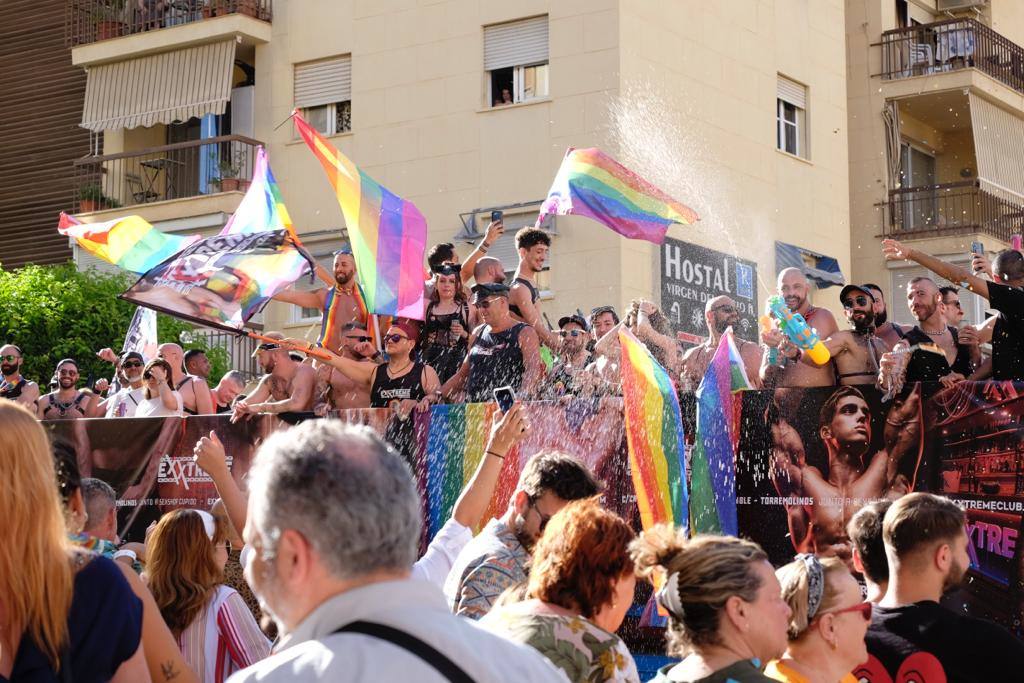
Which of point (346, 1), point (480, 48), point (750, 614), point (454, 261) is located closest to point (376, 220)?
point (454, 261)

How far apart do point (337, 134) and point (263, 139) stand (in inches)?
51.5

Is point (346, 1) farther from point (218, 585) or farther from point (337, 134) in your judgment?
point (218, 585)

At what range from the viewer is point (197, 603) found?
5.59 meters

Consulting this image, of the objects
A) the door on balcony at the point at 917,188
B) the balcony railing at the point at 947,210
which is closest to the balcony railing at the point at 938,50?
the door on balcony at the point at 917,188

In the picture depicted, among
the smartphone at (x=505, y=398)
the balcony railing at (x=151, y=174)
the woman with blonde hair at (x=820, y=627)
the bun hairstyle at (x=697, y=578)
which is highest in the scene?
the balcony railing at (x=151, y=174)

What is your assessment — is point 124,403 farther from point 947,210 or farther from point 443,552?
point 947,210

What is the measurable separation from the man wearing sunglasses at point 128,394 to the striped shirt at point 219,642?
7370 millimetres

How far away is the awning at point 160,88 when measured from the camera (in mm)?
23281

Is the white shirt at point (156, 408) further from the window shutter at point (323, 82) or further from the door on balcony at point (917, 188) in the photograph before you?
the door on balcony at point (917, 188)

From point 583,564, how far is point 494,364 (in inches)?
234

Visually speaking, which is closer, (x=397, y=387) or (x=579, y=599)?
(x=579, y=599)

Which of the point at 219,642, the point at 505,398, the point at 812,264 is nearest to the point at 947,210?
the point at 812,264

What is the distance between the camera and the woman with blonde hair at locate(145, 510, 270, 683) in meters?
5.59

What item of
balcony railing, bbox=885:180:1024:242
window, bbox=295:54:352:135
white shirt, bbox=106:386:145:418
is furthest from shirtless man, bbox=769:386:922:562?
balcony railing, bbox=885:180:1024:242
